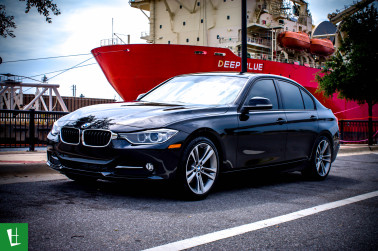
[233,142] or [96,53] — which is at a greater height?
[96,53]

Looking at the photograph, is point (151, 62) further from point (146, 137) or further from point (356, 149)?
point (146, 137)

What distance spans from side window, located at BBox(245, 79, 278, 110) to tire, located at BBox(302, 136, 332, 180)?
122 cm

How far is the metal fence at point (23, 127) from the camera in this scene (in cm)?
894

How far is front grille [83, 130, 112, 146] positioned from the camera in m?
4.32

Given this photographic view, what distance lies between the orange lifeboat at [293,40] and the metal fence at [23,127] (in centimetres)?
2214

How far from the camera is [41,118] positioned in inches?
370

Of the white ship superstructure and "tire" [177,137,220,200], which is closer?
"tire" [177,137,220,200]

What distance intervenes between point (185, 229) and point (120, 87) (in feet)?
70.4

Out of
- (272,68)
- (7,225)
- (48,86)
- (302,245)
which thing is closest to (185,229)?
(302,245)

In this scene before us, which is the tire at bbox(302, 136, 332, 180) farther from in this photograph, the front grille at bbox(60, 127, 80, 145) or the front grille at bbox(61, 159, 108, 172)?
the front grille at bbox(60, 127, 80, 145)

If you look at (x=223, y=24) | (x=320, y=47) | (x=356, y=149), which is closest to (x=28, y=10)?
(x=356, y=149)

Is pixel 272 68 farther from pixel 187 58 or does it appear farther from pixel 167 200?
pixel 167 200

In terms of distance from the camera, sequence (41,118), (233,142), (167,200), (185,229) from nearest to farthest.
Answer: (185,229), (167,200), (233,142), (41,118)

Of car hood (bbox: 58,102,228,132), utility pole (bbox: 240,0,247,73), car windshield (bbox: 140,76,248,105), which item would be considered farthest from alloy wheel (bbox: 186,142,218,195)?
utility pole (bbox: 240,0,247,73)
